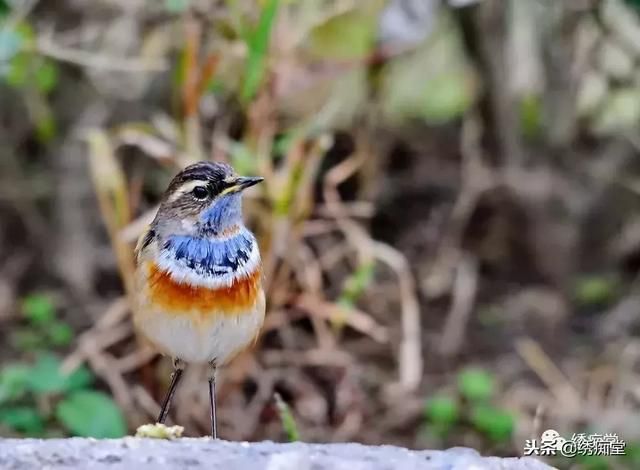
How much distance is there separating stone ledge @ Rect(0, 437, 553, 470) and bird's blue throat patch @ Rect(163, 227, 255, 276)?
52cm

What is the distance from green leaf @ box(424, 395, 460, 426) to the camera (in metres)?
4.11

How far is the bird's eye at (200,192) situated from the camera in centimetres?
267

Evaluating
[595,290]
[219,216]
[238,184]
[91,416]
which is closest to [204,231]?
[219,216]

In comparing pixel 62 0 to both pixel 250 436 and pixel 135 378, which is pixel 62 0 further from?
pixel 250 436

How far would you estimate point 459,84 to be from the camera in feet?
18.7

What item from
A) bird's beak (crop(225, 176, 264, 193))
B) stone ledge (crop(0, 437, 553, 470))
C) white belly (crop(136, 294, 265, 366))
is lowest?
stone ledge (crop(0, 437, 553, 470))

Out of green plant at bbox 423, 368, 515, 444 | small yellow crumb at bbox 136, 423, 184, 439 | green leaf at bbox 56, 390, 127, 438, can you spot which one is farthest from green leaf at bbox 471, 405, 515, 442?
small yellow crumb at bbox 136, 423, 184, 439

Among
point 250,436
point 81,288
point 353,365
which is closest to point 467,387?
point 353,365

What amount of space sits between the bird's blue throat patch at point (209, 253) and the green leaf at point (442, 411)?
1.67 meters

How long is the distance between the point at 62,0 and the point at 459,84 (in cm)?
221

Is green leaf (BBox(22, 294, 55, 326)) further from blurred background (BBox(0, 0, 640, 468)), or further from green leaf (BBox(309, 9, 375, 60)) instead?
green leaf (BBox(309, 9, 375, 60))

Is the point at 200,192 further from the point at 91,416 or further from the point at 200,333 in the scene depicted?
the point at 91,416

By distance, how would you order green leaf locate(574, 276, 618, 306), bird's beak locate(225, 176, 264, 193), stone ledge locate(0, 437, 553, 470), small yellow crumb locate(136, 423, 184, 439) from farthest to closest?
green leaf locate(574, 276, 618, 306)
bird's beak locate(225, 176, 264, 193)
small yellow crumb locate(136, 423, 184, 439)
stone ledge locate(0, 437, 553, 470)

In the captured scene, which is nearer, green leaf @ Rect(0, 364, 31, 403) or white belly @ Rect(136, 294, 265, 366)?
white belly @ Rect(136, 294, 265, 366)
